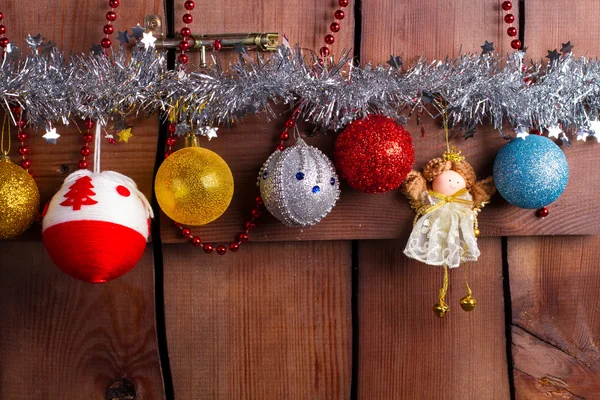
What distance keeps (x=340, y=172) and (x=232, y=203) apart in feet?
0.47

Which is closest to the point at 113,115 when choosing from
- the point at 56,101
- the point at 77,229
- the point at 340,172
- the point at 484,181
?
the point at 56,101

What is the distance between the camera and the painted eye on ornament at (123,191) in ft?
2.28

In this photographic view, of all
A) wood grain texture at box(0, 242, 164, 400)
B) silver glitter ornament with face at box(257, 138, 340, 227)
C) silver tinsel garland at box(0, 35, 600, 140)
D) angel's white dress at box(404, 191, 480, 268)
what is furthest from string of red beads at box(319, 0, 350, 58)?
wood grain texture at box(0, 242, 164, 400)

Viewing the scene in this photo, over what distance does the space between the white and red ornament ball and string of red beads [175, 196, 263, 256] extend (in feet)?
0.29

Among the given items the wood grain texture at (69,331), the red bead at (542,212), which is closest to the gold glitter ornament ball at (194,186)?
the wood grain texture at (69,331)

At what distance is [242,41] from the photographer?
78cm

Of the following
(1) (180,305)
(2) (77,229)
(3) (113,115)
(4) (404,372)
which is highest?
(3) (113,115)

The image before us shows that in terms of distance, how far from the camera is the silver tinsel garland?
73 cm

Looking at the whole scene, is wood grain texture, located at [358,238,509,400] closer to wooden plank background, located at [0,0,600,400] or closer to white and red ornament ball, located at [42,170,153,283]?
wooden plank background, located at [0,0,600,400]

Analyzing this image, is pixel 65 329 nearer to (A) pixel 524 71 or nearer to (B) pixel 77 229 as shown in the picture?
(B) pixel 77 229

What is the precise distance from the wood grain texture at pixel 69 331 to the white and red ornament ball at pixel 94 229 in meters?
0.15

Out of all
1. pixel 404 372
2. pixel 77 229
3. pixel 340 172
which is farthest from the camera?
pixel 404 372

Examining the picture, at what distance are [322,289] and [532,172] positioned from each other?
31 centimetres

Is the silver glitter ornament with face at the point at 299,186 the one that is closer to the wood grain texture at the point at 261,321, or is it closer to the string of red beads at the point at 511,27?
the wood grain texture at the point at 261,321
